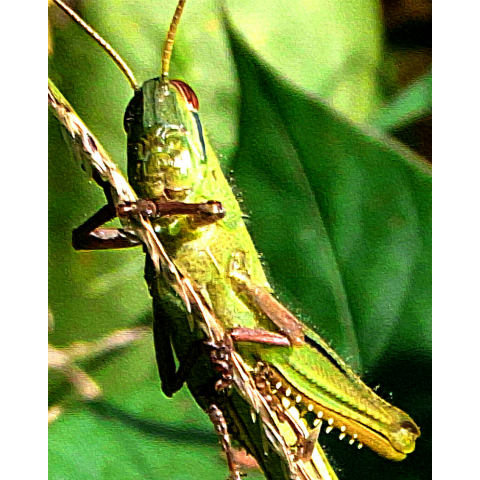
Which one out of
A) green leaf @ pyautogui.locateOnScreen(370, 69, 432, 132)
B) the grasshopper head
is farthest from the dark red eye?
green leaf @ pyautogui.locateOnScreen(370, 69, 432, 132)

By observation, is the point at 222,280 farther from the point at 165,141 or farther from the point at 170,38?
the point at 170,38

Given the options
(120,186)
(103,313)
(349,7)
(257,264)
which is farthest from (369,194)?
(103,313)

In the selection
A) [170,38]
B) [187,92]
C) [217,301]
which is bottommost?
[217,301]

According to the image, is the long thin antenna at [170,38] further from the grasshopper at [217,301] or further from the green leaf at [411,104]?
the green leaf at [411,104]

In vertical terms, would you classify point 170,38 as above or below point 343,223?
above

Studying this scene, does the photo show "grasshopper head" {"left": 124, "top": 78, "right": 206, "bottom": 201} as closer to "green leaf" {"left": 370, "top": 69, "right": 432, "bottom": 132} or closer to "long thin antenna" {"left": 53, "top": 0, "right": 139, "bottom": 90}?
"long thin antenna" {"left": 53, "top": 0, "right": 139, "bottom": 90}

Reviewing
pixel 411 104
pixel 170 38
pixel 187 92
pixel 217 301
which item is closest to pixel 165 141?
pixel 187 92
